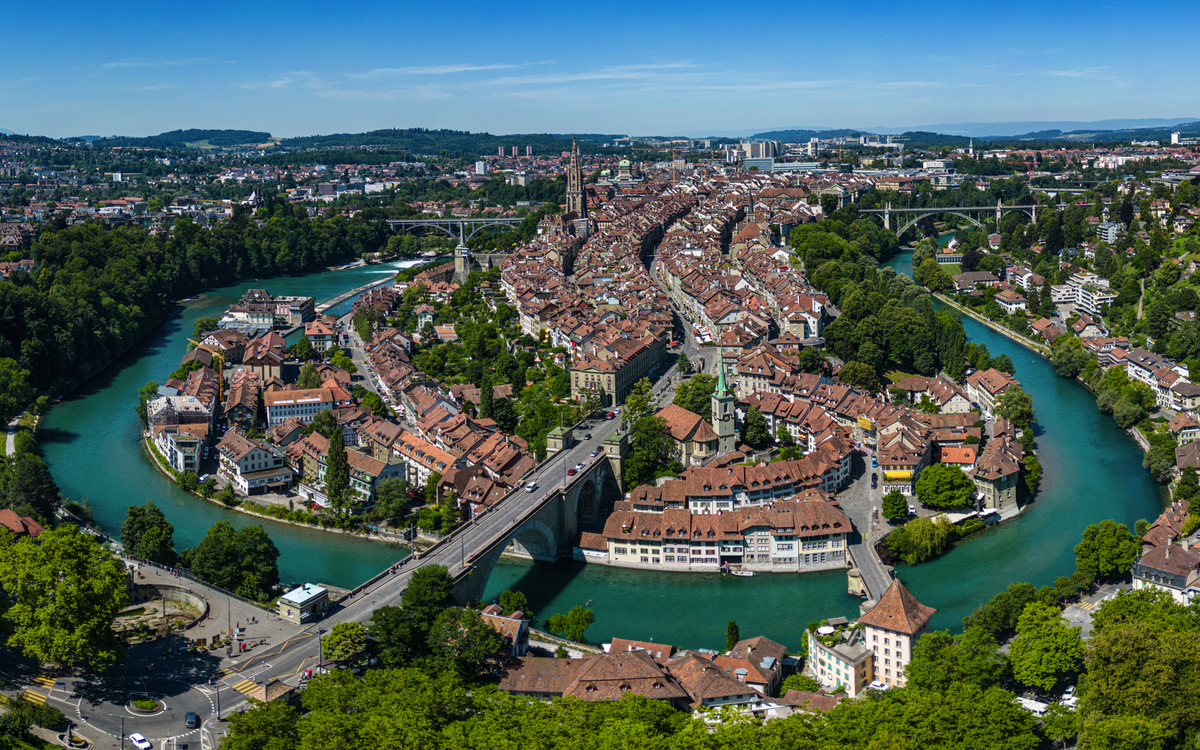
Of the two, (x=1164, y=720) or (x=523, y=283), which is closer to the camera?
(x=1164, y=720)

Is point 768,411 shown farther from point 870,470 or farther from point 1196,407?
point 1196,407

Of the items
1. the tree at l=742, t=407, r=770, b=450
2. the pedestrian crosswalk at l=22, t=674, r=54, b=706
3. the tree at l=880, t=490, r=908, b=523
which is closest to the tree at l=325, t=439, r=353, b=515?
the pedestrian crosswalk at l=22, t=674, r=54, b=706

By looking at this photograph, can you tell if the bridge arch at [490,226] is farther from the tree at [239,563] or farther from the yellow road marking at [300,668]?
the yellow road marking at [300,668]

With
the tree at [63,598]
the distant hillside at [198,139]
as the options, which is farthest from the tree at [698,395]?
the distant hillside at [198,139]

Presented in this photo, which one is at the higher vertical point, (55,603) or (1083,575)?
(55,603)

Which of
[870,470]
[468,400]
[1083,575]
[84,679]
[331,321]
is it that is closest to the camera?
[84,679]

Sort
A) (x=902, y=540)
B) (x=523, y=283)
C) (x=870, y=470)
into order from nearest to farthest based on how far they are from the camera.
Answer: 1. (x=902, y=540)
2. (x=870, y=470)
3. (x=523, y=283)

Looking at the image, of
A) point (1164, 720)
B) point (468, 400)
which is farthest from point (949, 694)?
point (468, 400)
